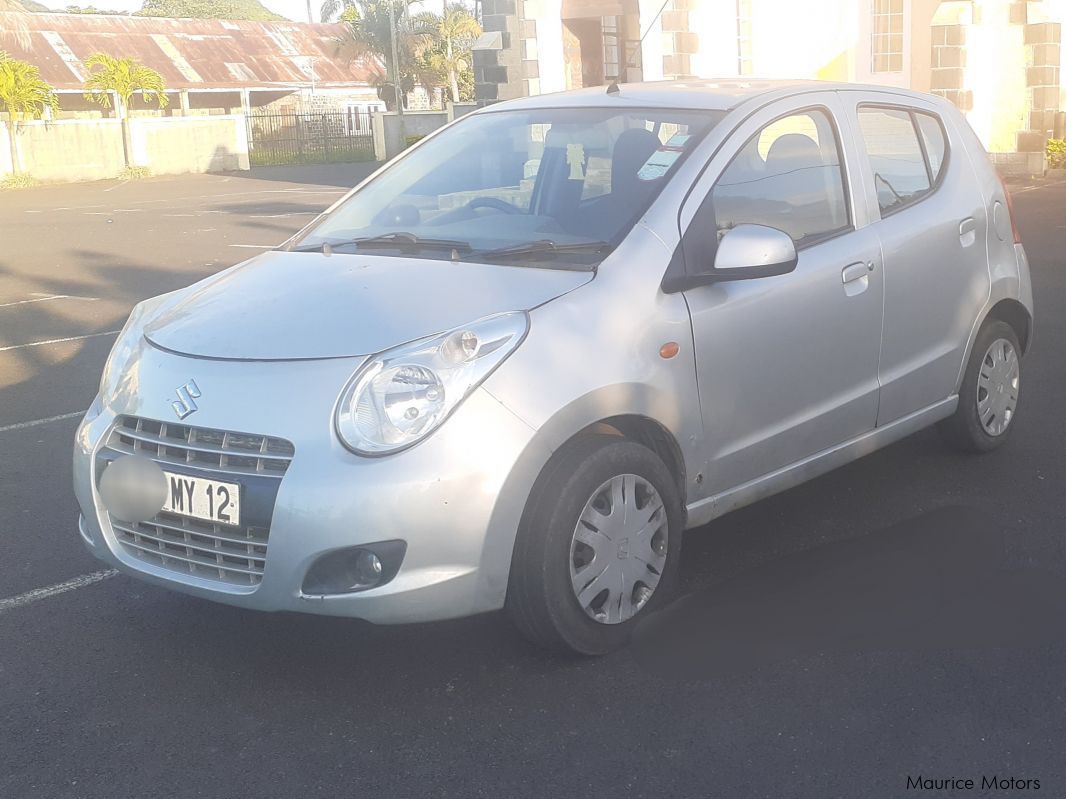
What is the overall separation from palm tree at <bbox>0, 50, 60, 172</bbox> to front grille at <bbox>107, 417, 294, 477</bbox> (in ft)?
116

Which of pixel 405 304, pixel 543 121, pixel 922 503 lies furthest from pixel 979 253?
pixel 405 304

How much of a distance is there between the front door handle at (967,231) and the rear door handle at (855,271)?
0.77 meters

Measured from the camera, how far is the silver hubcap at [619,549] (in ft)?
12.5

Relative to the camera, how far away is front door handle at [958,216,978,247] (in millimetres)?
5324

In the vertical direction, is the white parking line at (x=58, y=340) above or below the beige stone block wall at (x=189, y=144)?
below

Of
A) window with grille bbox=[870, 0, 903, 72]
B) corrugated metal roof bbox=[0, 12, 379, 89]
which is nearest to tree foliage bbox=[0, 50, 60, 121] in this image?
corrugated metal roof bbox=[0, 12, 379, 89]

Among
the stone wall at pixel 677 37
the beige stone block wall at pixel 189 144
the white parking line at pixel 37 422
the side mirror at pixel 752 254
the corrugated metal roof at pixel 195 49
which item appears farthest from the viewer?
the corrugated metal roof at pixel 195 49

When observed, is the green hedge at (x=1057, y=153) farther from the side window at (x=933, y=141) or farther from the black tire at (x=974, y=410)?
the side window at (x=933, y=141)

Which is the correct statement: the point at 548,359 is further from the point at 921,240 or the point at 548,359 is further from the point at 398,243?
the point at 921,240

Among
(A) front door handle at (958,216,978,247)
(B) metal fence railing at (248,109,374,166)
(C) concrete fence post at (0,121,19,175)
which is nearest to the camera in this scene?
(A) front door handle at (958,216,978,247)

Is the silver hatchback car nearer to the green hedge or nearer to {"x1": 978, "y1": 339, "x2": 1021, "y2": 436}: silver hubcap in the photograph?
{"x1": 978, "y1": 339, "x2": 1021, "y2": 436}: silver hubcap

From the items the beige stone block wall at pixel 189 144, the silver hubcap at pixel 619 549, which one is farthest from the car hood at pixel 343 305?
the beige stone block wall at pixel 189 144

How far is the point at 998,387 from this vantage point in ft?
18.9

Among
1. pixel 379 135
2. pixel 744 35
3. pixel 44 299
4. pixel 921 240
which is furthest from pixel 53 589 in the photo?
pixel 379 135
